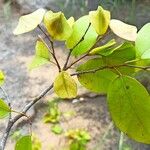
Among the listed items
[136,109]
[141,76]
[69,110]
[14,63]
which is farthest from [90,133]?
[136,109]

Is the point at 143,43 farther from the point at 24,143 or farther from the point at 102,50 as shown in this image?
Result: the point at 24,143

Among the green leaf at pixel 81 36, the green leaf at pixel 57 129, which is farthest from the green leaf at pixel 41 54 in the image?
the green leaf at pixel 57 129

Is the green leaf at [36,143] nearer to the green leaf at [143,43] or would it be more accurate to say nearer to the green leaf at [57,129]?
the green leaf at [57,129]

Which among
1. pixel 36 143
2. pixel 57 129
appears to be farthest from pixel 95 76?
pixel 57 129

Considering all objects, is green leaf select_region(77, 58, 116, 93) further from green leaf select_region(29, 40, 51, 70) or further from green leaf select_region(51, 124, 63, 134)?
green leaf select_region(51, 124, 63, 134)

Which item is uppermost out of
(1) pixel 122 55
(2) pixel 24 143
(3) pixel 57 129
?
(1) pixel 122 55

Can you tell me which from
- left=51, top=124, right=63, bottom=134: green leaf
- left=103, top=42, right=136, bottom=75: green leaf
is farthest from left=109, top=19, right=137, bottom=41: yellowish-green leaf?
left=51, top=124, right=63, bottom=134: green leaf
